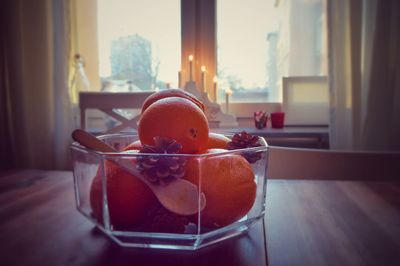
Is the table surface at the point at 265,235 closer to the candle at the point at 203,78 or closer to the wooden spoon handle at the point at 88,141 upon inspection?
the wooden spoon handle at the point at 88,141

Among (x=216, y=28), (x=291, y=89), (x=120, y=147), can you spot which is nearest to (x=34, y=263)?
(x=120, y=147)

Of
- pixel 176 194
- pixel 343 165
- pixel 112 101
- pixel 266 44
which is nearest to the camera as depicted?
pixel 176 194

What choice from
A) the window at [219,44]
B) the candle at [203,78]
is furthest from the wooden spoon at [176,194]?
the window at [219,44]

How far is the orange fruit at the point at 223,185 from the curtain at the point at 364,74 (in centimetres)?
145

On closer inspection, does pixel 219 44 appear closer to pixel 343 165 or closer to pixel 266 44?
pixel 266 44

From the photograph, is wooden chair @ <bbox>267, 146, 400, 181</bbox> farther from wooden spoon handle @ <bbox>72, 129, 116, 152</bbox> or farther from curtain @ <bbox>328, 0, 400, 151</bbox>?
curtain @ <bbox>328, 0, 400, 151</bbox>

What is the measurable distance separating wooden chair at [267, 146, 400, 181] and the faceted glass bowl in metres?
0.59

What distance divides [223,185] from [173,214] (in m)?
0.06

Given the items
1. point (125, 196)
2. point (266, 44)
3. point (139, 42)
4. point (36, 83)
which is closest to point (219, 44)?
point (266, 44)

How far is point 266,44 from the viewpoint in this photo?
207 centimetres

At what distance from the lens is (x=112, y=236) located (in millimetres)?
338

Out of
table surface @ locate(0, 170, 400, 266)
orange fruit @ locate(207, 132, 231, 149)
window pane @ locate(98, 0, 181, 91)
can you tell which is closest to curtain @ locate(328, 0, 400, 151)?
window pane @ locate(98, 0, 181, 91)

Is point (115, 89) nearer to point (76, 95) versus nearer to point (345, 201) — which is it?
point (76, 95)

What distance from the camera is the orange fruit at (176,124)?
1.11 ft
